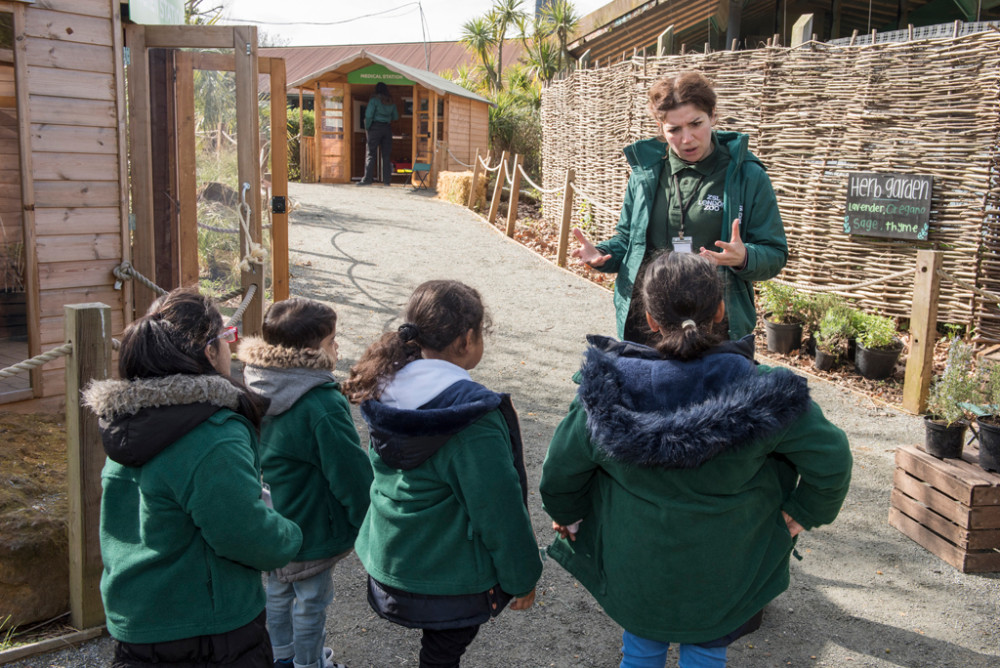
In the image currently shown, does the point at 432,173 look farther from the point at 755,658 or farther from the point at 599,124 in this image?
the point at 755,658

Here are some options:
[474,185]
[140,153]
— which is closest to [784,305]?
[140,153]

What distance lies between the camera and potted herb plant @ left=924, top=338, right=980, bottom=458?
416 cm

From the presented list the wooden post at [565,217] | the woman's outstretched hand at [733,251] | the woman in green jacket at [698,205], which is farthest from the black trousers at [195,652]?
the wooden post at [565,217]

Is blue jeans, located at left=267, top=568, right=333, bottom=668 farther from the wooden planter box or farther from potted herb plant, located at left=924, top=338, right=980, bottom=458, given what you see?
potted herb plant, located at left=924, top=338, right=980, bottom=458

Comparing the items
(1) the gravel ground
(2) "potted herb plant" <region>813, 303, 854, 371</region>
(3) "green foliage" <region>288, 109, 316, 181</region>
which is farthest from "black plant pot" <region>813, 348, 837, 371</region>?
(3) "green foliage" <region>288, 109, 316, 181</region>

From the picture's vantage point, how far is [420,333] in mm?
2369

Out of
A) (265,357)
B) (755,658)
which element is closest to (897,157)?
(755,658)

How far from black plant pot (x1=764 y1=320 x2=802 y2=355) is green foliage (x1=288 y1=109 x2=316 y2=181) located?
665 inches

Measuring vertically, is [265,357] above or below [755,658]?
above

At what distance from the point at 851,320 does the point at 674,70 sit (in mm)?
4750

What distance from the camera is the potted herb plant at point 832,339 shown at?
24.0 feet

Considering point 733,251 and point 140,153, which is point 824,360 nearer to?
point 733,251

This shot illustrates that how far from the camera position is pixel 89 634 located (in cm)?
313

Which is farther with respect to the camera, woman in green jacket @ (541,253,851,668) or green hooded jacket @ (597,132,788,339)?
green hooded jacket @ (597,132,788,339)
